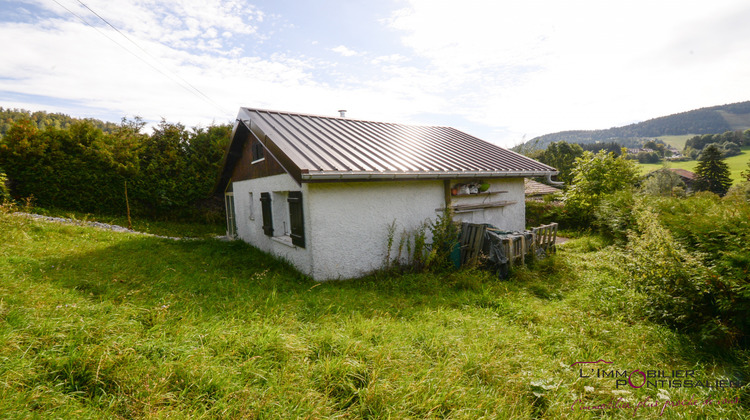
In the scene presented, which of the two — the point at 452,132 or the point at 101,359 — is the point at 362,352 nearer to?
the point at 101,359

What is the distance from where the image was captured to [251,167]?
9.27 metres

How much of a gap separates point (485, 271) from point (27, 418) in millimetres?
6632

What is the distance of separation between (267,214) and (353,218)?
3.10m

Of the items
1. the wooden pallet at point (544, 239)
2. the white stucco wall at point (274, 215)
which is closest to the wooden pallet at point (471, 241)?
the wooden pallet at point (544, 239)

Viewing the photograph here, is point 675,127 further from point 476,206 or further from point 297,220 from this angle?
point 297,220

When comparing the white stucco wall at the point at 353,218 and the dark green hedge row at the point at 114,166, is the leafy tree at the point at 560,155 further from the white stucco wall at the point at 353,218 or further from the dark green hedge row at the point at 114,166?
the dark green hedge row at the point at 114,166

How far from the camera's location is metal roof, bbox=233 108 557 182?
609cm

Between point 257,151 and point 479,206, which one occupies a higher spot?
point 257,151

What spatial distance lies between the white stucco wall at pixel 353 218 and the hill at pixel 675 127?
7599 centimetres

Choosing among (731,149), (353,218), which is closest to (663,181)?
(731,149)

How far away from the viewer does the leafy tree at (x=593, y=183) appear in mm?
12672

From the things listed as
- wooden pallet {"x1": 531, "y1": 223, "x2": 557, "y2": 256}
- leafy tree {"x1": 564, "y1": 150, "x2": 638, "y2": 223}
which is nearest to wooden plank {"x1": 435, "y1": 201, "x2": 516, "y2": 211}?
wooden pallet {"x1": 531, "y1": 223, "x2": 557, "y2": 256}

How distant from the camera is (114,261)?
6863 mm

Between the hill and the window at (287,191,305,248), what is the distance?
7797 centimetres
